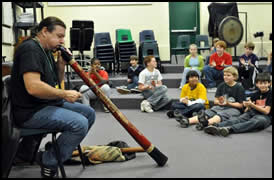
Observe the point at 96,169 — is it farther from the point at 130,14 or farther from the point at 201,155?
the point at 130,14

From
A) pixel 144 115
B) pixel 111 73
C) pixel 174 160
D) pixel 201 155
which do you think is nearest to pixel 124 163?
pixel 174 160

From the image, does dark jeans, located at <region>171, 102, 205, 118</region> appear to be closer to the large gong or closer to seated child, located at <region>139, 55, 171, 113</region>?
seated child, located at <region>139, 55, 171, 113</region>

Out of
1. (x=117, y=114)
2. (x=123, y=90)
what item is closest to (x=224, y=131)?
(x=117, y=114)

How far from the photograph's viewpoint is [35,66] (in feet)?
5.55

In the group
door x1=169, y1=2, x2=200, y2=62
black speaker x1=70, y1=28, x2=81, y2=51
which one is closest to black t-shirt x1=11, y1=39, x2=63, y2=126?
black speaker x1=70, y1=28, x2=81, y2=51

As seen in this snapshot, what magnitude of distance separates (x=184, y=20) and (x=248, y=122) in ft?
17.5

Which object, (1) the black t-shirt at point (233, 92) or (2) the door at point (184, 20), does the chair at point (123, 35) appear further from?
(1) the black t-shirt at point (233, 92)

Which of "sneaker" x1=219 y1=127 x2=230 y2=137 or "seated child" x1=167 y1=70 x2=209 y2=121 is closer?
"sneaker" x1=219 y1=127 x2=230 y2=137

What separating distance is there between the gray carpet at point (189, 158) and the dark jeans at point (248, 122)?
69 mm

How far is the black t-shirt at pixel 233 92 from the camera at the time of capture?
338cm

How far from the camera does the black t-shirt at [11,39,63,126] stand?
170 centimetres

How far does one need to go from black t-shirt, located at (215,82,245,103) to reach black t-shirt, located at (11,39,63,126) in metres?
2.25

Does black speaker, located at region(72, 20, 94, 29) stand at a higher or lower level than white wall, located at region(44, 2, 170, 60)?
lower

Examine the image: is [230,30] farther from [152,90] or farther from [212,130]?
[212,130]
